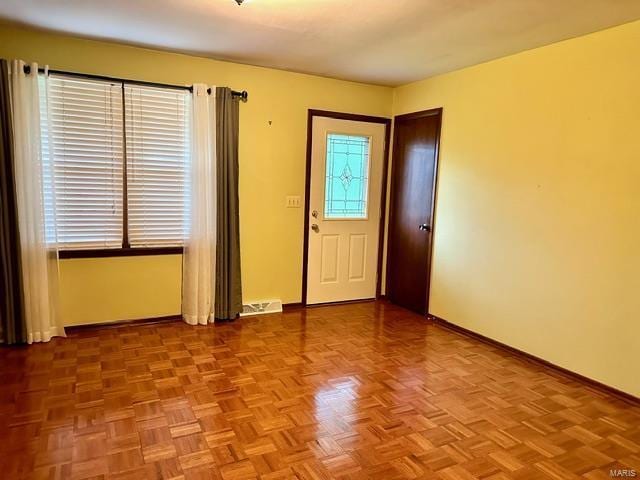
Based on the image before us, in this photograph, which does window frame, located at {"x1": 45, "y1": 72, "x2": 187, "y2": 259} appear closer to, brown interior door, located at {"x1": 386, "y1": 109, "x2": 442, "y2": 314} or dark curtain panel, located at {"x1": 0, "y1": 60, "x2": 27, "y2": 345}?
dark curtain panel, located at {"x1": 0, "y1": 60, "x2": 27, "y2": 345}

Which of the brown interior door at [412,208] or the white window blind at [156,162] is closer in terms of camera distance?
the white window blind at [156,162]

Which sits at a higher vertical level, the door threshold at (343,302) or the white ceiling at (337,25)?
the white ceiling at (337,25)

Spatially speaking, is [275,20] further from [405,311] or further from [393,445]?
[405,311]

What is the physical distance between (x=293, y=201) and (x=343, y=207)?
0.58 m

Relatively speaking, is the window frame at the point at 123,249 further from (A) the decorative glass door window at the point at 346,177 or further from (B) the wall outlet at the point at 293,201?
(A) the decorative glass door window at the point at 346,177

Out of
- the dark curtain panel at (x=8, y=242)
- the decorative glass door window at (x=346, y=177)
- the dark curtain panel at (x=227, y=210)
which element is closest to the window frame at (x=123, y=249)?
the dark curtain panel at (x=8, y=242)

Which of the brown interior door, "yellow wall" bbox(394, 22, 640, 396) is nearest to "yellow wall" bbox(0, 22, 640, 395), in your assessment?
"yellow wall" bbox(394, 22, 640, 396)

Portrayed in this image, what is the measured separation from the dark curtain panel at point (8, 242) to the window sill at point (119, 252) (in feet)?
1.09

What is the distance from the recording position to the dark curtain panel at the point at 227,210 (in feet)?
12.8

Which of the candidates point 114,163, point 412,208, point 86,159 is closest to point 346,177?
point 412,208

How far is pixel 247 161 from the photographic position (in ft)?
13.8

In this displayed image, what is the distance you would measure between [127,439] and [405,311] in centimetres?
313

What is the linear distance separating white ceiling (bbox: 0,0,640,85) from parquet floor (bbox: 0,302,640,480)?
93.1 inches

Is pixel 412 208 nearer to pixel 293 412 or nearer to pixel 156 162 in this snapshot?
pixel 156 162
